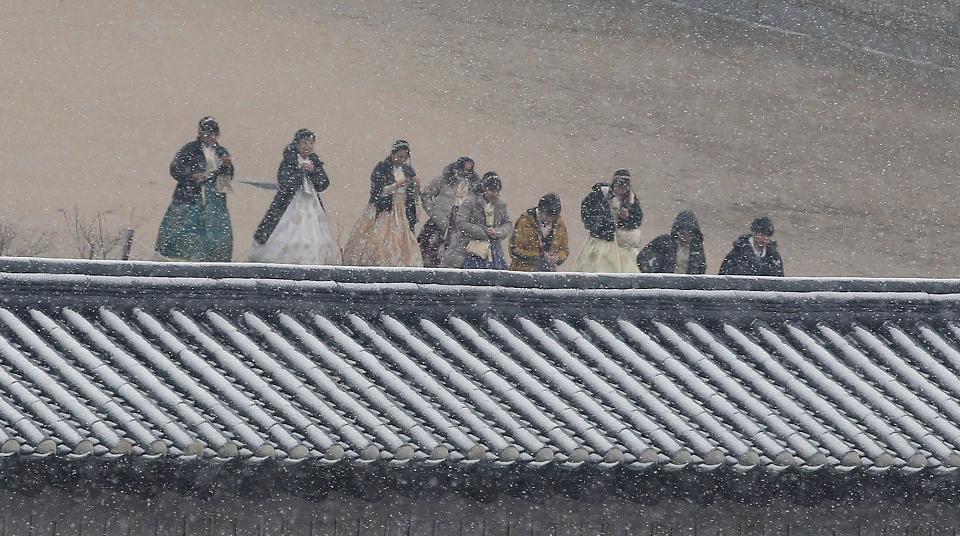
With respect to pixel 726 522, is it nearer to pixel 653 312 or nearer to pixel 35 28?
pixel 653 312

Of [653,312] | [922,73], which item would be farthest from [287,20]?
[653,312]

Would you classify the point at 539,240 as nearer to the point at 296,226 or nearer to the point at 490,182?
the point at 490,182

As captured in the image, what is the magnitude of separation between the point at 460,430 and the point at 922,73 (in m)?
15.0

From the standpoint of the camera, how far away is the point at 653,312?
9211 millimetres

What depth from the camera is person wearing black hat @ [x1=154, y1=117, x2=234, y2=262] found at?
43.5 ft

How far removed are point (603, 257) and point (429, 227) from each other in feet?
4.14

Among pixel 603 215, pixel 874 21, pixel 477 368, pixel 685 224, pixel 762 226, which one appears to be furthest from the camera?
pixel 874 21

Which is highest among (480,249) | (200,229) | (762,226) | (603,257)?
(762,226)

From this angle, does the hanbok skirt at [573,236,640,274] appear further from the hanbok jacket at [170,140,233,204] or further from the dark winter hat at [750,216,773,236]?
the hanbok jacket at [170,140,233,204]

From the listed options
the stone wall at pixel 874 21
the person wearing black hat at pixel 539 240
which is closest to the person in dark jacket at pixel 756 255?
the person wearing black hat at pixel 539 240

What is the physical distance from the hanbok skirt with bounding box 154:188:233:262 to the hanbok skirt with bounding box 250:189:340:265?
39 cm

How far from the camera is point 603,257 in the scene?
13.9 m

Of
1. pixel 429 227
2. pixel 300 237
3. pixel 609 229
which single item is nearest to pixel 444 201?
pixel 429 227

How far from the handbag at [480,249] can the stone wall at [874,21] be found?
29.9 ft
